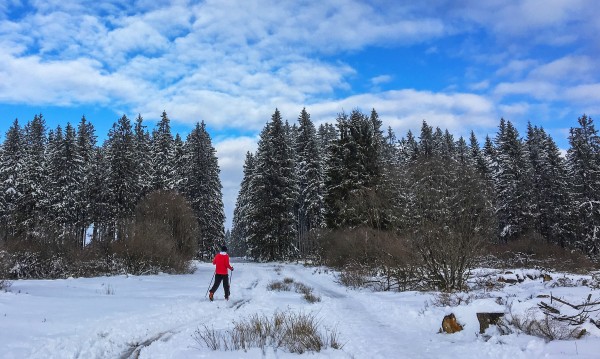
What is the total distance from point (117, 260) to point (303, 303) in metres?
12.6

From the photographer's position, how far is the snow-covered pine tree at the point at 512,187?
42.2 m

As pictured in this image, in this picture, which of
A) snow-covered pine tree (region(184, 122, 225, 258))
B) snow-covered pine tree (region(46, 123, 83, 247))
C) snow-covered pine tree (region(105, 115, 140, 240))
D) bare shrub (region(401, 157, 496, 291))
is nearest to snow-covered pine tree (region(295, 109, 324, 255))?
snow-covered pine tree (region(184, 122, 225, 258))

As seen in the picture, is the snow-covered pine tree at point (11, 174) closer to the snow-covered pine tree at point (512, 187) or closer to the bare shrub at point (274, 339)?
the bare shrub at point (274, 339)

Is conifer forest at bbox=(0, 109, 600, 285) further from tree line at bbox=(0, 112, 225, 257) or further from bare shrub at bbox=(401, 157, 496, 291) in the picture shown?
bare shrub at bbox=(401, 157, 496, 291)

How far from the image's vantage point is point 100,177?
43.6 metres

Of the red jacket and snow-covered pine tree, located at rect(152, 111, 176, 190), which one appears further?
snow-covered pine tree, located at rect(152, 111, 176, 190)

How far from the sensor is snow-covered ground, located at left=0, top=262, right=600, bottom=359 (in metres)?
6.04

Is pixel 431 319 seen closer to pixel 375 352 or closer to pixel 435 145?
pixel 375 352

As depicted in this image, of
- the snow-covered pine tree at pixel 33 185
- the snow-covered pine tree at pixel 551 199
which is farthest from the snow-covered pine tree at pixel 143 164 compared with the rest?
the snow-covered pine tree at pixel 551 199

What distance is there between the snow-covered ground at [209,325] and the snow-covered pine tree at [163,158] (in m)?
34.8

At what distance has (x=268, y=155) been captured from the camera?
4475 cm

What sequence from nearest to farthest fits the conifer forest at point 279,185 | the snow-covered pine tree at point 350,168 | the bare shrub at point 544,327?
the bare shrub at point 544,327 < the conifer forest at point 279,185 < the snow-covered pine tree at point 350,168

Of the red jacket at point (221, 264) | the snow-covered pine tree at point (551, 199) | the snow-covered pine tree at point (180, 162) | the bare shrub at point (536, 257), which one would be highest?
the snow-covered pine tree at point (180, 162)

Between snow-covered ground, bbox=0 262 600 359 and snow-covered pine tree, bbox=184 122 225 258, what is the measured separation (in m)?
34.8
